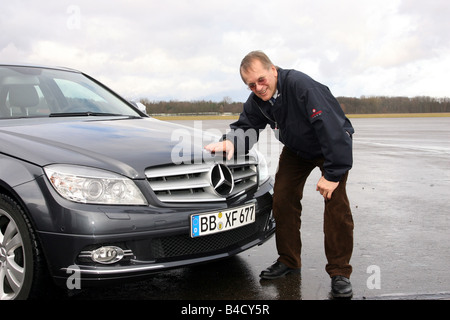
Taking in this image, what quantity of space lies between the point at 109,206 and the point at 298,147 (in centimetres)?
141

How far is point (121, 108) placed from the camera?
4312 mm

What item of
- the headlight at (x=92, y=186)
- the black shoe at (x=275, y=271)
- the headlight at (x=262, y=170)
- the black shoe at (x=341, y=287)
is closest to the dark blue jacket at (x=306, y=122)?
the headlight at (x=262, y=170)

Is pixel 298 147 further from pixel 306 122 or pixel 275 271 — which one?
pixel 275 271

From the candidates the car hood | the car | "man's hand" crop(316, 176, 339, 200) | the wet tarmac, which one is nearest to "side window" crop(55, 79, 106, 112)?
the car hood

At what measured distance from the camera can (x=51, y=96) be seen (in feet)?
12.8

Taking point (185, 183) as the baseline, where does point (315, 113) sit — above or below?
above

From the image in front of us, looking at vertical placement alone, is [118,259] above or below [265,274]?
above

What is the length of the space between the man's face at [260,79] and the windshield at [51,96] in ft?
4.92

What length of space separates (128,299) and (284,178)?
4.60 ft

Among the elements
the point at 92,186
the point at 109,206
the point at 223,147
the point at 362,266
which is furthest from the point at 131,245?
the point at 362,266

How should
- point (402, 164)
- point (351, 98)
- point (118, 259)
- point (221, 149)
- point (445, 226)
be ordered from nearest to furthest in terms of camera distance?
point (118, 259), point (221, 149), point (445, 226), point (402, 164), point (351, 98)

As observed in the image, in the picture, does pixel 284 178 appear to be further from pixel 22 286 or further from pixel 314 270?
pixel 22 286

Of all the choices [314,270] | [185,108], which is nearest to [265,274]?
[314,270]

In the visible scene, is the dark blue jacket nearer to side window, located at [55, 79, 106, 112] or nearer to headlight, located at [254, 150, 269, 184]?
headlight, located at [254, 150, 269, 184]
